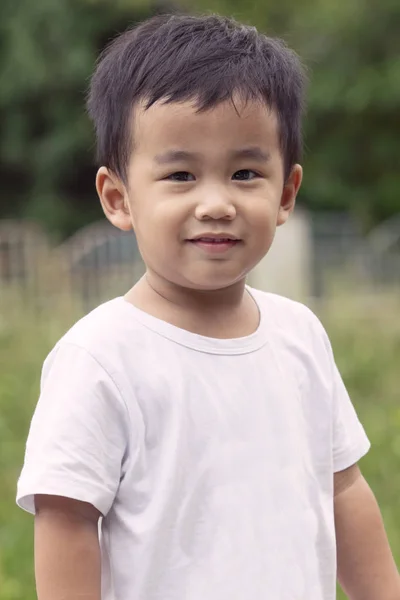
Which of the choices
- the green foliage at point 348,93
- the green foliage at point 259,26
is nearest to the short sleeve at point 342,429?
the green foliage at point 348,93

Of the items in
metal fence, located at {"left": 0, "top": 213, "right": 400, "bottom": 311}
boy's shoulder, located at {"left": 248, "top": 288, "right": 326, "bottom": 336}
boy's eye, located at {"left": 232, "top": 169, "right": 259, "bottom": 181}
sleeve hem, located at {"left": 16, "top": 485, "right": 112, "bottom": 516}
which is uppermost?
boy's eye, located at {"left": 232, "top": 169, "right": 259, "bottom": 181}

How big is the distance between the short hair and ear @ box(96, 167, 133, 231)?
0.06 feet

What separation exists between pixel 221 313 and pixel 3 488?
2912 millimetres

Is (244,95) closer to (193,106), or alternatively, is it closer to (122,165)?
(193,106)

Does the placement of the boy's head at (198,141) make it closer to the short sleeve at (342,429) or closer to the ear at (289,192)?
the ear at (289,192)

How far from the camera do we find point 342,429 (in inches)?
72.8

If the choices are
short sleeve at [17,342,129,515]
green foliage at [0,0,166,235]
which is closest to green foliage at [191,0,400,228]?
green foliage at [0,0,166,235]

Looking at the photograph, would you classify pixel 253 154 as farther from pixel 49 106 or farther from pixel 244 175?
pixel 49 106

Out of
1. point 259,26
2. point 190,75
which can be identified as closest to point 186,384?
point 190,75

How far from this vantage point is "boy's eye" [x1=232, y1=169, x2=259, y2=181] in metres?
1.63

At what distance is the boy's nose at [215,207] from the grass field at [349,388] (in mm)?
2158

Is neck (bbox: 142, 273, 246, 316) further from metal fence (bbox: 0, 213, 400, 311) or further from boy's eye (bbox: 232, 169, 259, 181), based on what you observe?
metal fence (bbox: 0, 213, 400, 311)

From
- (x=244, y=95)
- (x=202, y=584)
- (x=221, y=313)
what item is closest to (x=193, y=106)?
(x=244, y=95)

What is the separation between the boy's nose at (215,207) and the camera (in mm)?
1585
